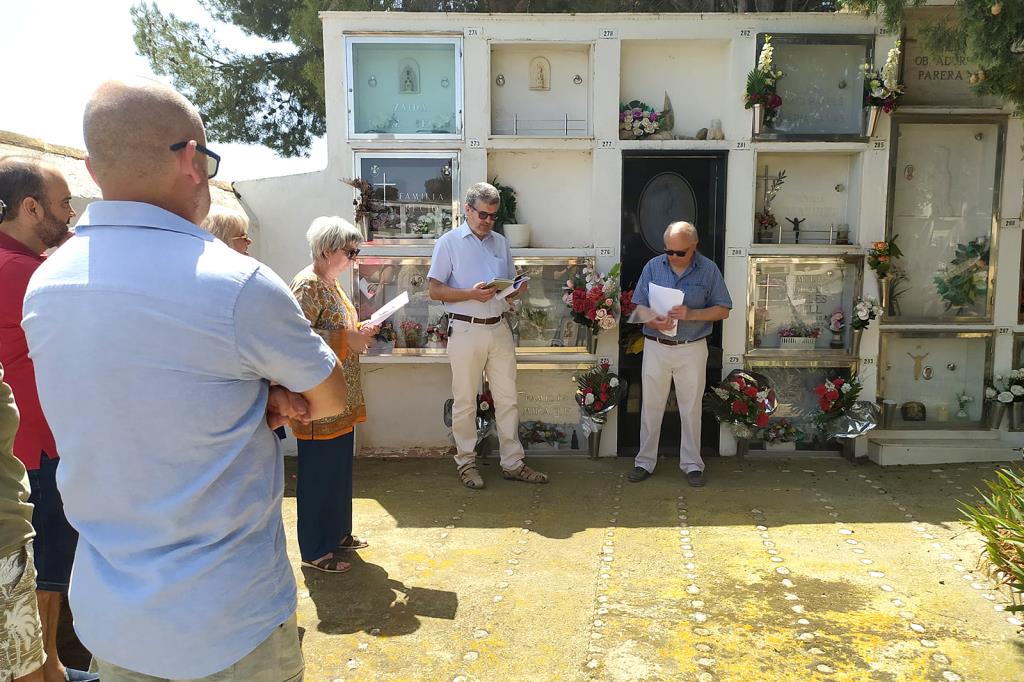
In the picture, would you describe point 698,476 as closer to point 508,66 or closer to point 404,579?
point 404,579

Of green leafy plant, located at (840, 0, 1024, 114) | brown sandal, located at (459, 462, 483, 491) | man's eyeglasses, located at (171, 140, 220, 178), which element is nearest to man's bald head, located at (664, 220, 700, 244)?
green leafy plant, located at (840, 0, 1024, 114)

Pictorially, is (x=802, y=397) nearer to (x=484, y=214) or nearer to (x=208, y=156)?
(x=484, y=214)

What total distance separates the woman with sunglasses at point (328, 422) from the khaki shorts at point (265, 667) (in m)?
1.98

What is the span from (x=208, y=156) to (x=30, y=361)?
1405 mm

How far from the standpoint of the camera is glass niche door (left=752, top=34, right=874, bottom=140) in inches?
208

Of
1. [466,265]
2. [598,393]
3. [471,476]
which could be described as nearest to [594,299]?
[598,393]

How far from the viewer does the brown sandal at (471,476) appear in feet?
15.6

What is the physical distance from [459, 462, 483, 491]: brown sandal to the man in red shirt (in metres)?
2.66

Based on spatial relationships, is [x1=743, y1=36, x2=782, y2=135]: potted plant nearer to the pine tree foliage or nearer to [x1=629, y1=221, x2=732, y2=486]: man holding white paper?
[x1=629, y1=221, x2=732, y2=486]: man holding white paper

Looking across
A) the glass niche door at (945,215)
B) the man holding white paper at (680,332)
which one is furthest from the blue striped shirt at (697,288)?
the glass niche door at (945,215)

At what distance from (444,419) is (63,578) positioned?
3.19 m

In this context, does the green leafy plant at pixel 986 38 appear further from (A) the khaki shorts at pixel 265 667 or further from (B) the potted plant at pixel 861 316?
(A) the khaki shorts at pixel 265 667

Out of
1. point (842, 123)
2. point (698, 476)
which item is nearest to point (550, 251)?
point (698, 476)

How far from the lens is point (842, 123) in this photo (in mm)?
5355
